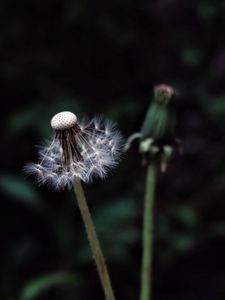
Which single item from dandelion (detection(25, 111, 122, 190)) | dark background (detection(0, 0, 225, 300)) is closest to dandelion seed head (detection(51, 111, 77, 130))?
dandelion (detection(25, 111, 122, 190))

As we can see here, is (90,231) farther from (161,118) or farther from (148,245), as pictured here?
(161,118)

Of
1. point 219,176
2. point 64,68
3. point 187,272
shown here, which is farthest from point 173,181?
point 64,68

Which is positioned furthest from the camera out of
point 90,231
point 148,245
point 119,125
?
point 119,125

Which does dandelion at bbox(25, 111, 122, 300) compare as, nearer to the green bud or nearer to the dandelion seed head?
the dandelion seed head

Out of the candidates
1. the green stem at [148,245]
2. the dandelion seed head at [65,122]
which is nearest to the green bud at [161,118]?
the green stem at [148,245]

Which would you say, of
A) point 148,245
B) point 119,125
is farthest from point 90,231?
point 119,125

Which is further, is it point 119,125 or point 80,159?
point 119,125
